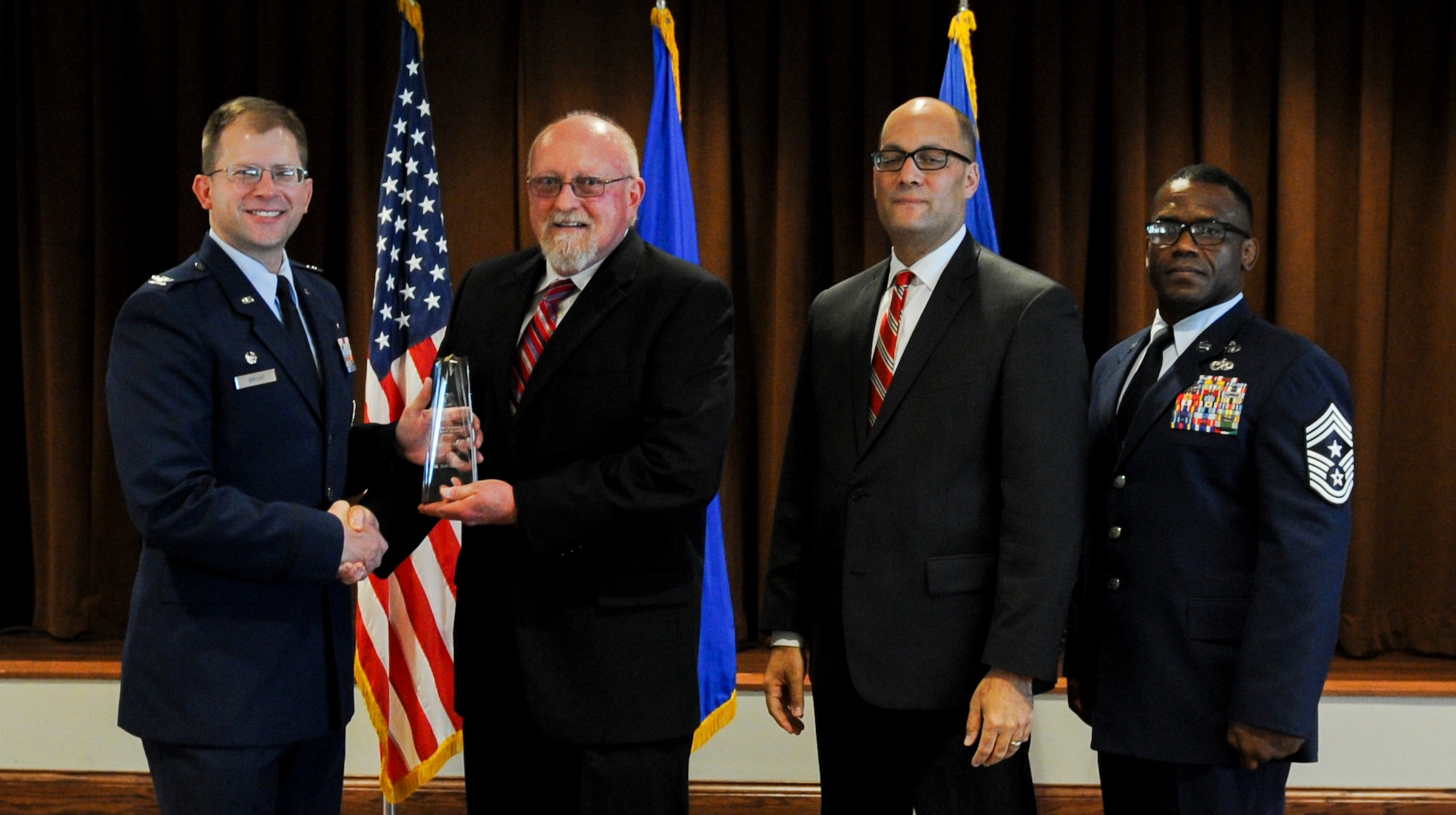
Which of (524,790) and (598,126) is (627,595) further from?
(598,126)

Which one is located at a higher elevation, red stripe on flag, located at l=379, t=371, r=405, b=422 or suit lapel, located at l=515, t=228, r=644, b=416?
suit lapel, located at l=515, t=228, r=644, b=416

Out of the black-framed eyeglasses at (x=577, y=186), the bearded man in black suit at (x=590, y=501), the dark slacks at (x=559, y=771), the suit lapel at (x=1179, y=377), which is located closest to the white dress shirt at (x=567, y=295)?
the bearded man in black suit at (x=590, y=501)

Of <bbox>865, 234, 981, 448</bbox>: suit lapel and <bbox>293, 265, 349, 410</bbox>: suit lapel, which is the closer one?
<bbox>865, 234, 981, 448</bbox>: suit lapel

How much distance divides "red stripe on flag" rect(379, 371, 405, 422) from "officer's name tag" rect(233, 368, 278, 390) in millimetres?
1300

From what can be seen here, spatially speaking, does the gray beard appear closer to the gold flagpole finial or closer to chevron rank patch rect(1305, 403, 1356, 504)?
chevron rank patch rect(1305, 403, 1356, 504)

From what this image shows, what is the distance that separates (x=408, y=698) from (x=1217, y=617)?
2.26 m

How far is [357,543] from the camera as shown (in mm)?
2111

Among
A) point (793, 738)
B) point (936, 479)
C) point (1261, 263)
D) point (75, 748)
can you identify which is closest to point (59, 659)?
point (75, 748)

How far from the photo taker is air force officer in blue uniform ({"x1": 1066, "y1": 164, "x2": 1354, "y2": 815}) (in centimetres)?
200

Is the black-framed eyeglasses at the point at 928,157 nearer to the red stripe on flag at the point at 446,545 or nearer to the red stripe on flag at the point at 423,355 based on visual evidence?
the red stripe on flag at the point at 423,355

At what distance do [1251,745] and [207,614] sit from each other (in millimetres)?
1768

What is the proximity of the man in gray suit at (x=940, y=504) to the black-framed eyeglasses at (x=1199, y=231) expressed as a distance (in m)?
0.35

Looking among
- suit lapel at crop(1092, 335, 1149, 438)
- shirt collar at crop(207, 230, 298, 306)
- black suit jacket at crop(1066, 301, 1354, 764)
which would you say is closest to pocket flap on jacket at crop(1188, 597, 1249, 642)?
black suit jacket at crop(1066, 301, 1354, 764)

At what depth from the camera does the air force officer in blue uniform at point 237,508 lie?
1990 millimetres
